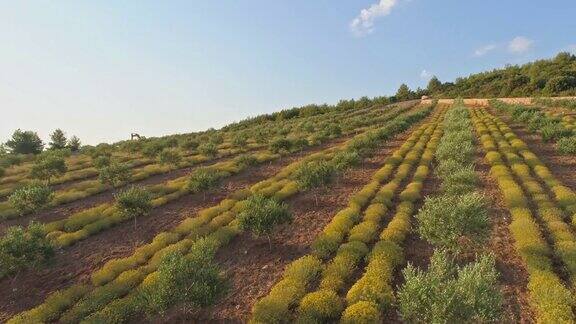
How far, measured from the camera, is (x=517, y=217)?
26.2 m

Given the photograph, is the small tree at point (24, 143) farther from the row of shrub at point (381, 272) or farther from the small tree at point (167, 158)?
the row of shrub at point (381, 272)

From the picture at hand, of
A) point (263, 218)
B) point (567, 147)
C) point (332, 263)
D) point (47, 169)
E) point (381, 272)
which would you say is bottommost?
point (567, 147)

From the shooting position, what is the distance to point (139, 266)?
2383 cm

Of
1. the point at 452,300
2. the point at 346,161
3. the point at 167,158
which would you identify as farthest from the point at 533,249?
the point at 167,158

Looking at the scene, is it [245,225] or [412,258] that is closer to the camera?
[412,258]

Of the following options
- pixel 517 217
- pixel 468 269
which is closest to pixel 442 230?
pixel 468 269

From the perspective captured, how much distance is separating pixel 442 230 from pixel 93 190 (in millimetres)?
34162

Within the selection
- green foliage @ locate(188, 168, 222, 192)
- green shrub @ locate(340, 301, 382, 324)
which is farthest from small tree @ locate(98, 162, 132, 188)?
green shrub @ locate(340, 301, 382, 324)

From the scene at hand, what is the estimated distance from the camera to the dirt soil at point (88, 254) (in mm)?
21719

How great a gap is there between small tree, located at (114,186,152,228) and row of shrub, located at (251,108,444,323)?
544 inches

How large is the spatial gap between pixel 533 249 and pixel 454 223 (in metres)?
4.39

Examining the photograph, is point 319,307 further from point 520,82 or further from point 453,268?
point 520,82

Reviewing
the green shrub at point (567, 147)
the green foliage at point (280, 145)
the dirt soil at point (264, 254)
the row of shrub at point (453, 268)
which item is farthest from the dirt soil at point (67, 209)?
the green shrub at point (567, 147)

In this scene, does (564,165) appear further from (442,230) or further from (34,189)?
(34,189)
